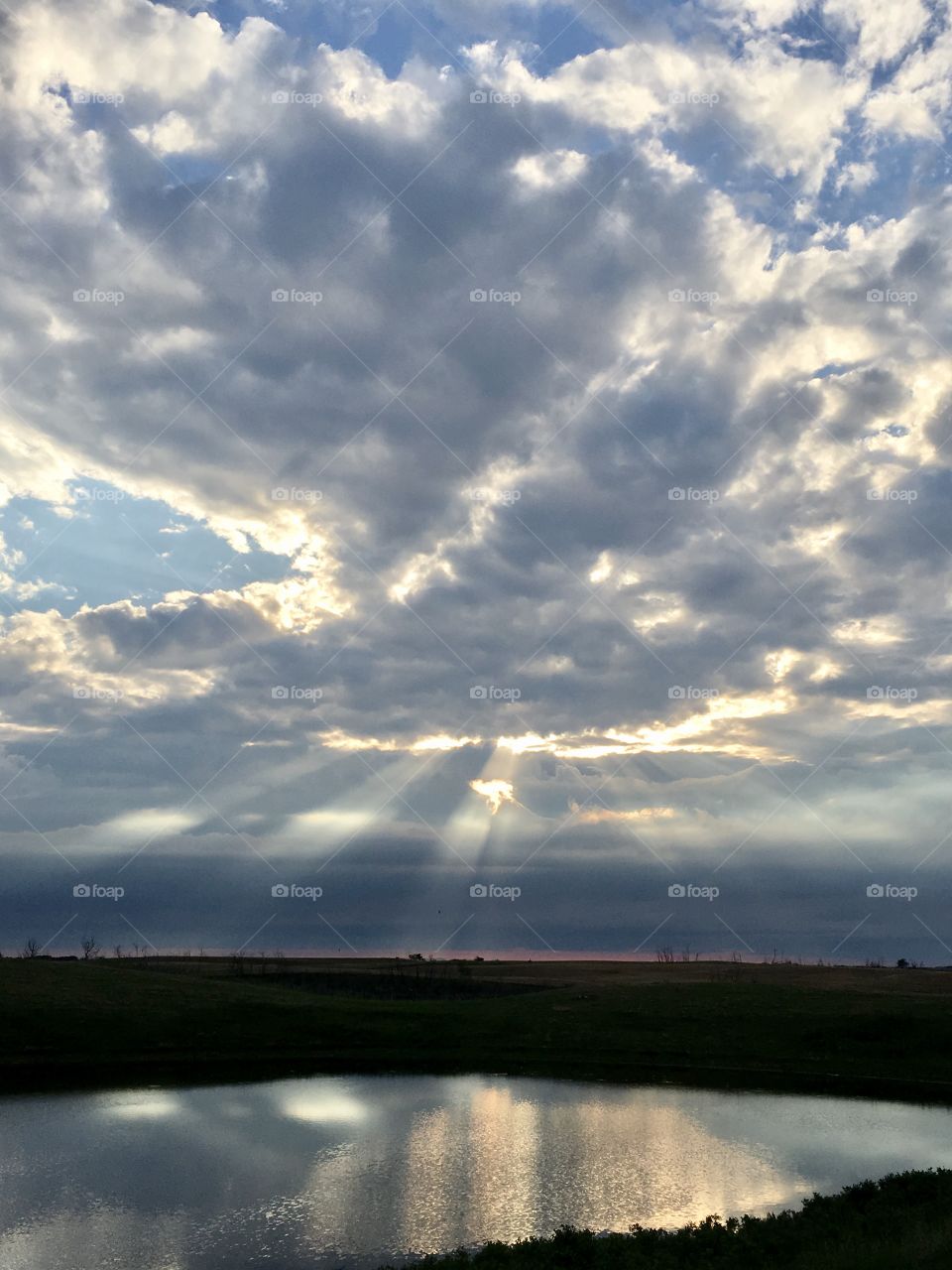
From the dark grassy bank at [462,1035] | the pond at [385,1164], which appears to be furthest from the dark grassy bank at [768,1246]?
the dark grassy bank at [462,1035]

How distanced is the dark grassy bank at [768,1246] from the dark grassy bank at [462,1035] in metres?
32.7

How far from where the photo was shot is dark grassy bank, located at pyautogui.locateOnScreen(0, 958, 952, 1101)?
187ft

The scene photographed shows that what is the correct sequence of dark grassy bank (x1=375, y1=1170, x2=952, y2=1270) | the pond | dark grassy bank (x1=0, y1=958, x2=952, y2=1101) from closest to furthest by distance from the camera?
dark grassy bank (x1=375, y1=1170, x2=952, y2=1270) → the pond → dark grassy bank (x1=0, y1=958, x2=952, y2=1101)

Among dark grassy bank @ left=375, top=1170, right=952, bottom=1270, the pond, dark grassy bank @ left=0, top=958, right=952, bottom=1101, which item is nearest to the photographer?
dark grassy bank @ left=375, top=1170, right=952, bottom=1270

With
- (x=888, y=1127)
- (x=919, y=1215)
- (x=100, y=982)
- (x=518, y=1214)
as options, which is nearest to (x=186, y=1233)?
(x=518, y=1214)

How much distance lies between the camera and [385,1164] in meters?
34.3

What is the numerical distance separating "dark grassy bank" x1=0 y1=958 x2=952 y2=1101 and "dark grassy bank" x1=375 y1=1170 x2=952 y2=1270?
32.7 metres

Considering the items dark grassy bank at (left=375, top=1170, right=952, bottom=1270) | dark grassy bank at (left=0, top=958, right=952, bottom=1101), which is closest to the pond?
dark grassy bank at (left=375, top=1170, right=952, bottom=1270)

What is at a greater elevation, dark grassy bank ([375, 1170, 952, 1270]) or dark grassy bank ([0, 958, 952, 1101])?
dark grassy bank ([0, 958, 952, 1101])

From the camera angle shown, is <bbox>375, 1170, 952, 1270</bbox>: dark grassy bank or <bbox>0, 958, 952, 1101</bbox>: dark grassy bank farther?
<bbox>0, 958, 952, 1101</bbox>: dark grassy bank

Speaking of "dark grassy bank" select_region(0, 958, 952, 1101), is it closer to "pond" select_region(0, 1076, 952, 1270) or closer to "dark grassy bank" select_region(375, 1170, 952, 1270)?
"pond" select_region(0, 1076, 952, 1270)

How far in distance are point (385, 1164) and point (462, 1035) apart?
3646 cm

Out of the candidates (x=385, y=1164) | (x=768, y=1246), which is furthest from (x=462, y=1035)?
(x=768, y=1246)

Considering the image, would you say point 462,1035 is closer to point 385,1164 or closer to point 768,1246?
point 385,1164
